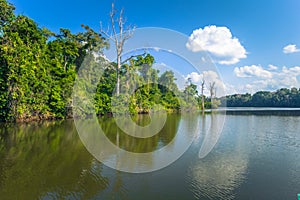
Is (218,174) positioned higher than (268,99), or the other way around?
(268,99)

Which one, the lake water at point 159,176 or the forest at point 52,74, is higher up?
the forest at point 52,74

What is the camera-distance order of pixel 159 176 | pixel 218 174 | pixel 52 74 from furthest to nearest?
Result: pixel 52 74, pixel 218 174, pixel 159 176

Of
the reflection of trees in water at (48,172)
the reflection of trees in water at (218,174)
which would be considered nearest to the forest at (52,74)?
the reflection of trees in water at (48,172)

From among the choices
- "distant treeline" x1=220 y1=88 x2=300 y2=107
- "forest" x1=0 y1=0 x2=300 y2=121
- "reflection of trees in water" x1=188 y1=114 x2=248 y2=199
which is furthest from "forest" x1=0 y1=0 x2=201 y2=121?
"distant treeline" x1=220 y1=88 x2=300 y2=107

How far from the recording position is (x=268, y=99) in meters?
77.4

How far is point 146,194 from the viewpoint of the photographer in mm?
4641

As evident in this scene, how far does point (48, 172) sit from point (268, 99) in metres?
85.6

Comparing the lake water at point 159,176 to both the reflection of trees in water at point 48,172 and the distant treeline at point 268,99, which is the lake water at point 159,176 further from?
the distant treeline at point 268,99

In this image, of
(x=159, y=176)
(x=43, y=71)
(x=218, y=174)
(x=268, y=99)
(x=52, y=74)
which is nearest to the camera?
(x=159, y=176)

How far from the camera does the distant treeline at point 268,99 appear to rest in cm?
7059

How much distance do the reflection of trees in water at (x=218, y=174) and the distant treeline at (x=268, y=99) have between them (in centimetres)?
5601

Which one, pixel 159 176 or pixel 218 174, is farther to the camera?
pixel 218 174

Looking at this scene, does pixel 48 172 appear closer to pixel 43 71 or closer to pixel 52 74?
pixel 43 71

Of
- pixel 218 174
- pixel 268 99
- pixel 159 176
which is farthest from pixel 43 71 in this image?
pixel 268 99
